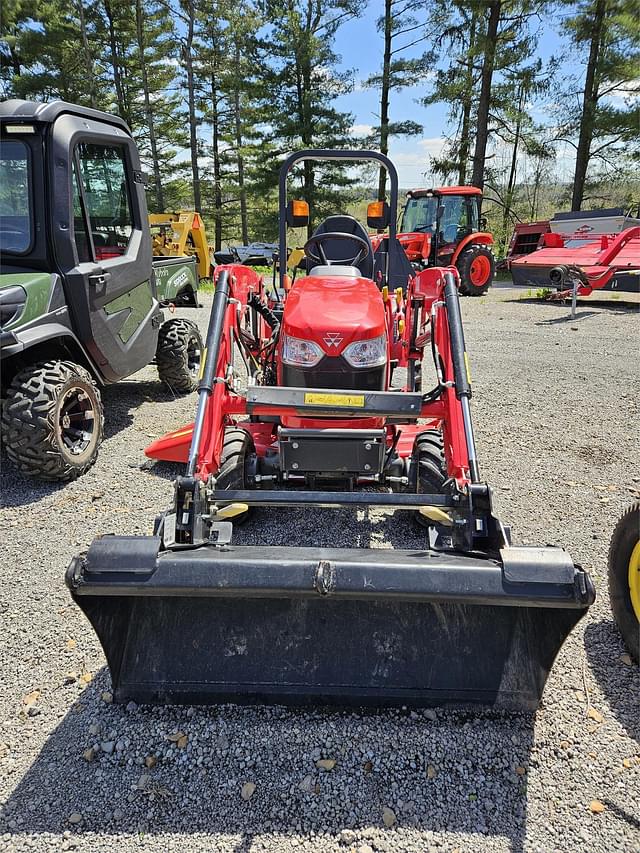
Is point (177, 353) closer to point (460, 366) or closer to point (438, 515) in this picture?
point (460, 366)

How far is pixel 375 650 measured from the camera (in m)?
2.17

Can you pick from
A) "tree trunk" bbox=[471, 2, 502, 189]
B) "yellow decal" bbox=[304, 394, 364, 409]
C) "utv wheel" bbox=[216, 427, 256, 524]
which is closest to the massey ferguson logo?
"yellow decal" bbox=[304, 394, 364, 409]

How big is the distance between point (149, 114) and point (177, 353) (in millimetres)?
20279

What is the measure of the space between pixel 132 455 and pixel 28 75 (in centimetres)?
2124

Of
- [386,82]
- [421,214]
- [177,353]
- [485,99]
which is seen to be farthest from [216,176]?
[177,353]

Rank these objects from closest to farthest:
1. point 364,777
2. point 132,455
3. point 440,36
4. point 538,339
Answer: point 364,777, point 132,455, point 538,339, point 440,36

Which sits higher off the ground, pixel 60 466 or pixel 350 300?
pixel 350 300

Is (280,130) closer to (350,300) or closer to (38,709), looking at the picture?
(350,300)

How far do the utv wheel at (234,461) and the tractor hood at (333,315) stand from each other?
2.07 ft

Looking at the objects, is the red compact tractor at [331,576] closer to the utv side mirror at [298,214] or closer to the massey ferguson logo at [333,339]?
the massey ferguson logo at [333,339]

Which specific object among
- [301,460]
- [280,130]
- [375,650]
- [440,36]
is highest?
[440,36]

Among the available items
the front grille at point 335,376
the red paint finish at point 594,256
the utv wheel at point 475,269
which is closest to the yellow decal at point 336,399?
the front grille at point 335,376

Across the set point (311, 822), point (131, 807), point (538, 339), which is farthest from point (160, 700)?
point (538, 339)

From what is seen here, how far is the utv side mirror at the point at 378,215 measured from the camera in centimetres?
432
